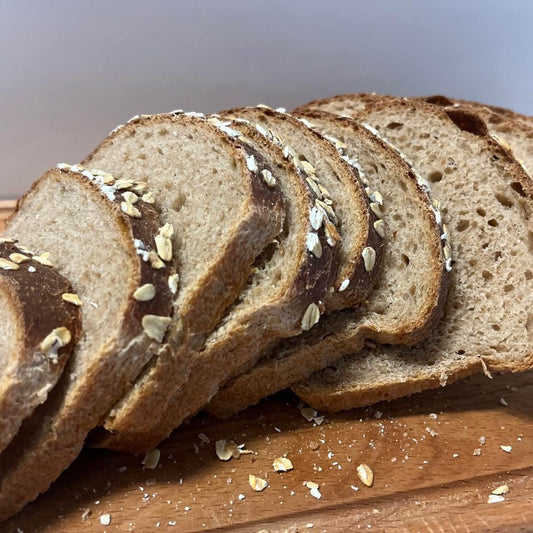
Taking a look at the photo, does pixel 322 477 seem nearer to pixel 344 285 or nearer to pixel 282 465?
pixel 282 465

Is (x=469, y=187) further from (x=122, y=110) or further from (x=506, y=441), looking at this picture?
(x=122, y=110)

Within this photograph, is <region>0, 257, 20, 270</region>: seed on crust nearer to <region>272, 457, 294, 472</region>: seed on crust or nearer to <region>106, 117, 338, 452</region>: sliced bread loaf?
<region>106, 117, 338, 452</region>: sliced bread loaf

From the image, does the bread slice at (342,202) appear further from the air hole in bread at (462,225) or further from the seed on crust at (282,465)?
the seed on crust at (282,465)

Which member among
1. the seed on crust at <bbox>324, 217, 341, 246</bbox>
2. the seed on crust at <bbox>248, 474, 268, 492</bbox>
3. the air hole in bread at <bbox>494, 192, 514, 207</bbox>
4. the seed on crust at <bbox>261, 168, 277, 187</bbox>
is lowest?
the seed on crust at <bbox>248, 474, 268, 492</bbox>

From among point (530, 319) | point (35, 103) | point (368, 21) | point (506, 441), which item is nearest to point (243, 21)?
point (368, 21)

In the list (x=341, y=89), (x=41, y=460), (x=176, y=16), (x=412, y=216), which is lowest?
(x=41, y=460)

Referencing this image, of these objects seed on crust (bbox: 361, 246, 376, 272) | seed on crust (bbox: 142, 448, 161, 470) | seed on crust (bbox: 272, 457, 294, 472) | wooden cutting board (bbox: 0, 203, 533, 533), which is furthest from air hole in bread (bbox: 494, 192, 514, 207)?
seed on crust (bbox: 142, 448, 161, 470)

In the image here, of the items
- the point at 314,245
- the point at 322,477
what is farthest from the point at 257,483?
the point at 314,245

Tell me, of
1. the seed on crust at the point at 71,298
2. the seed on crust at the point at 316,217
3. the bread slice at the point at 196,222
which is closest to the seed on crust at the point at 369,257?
the seed on crust at the point at 316,217
